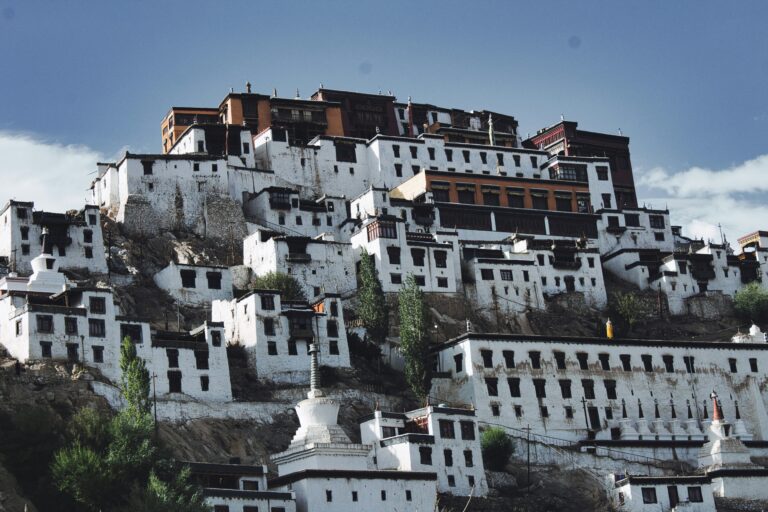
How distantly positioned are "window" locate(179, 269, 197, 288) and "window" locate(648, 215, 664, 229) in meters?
45.7

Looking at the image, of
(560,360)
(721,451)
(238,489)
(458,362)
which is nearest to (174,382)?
(238,489)

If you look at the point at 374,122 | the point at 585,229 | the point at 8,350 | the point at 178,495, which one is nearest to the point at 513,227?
the point at 585,229

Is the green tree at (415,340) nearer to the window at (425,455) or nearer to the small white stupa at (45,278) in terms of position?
the window at (425,455)

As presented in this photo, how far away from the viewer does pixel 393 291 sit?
94.9 m

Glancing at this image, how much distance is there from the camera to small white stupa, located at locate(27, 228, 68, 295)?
80.0 m

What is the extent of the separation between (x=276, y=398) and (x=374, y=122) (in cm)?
4952

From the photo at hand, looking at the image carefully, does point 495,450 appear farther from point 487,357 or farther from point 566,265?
point 566,265

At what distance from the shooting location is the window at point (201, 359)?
7681 centimetres

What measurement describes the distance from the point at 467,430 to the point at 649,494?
1046cm

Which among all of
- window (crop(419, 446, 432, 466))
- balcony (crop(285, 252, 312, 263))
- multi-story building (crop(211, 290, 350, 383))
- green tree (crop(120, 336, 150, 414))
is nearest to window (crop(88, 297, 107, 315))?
green tree (crop(120, 336, 150, 414))

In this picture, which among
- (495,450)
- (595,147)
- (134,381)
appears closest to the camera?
(134,381)

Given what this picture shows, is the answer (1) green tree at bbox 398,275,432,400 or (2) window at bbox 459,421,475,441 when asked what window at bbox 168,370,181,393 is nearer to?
(1) green tree at bbox 398,275,432,400

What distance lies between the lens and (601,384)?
87375 millimetres

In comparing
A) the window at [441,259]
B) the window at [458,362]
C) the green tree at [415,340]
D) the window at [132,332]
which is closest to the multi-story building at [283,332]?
the green tree at [415,340]
